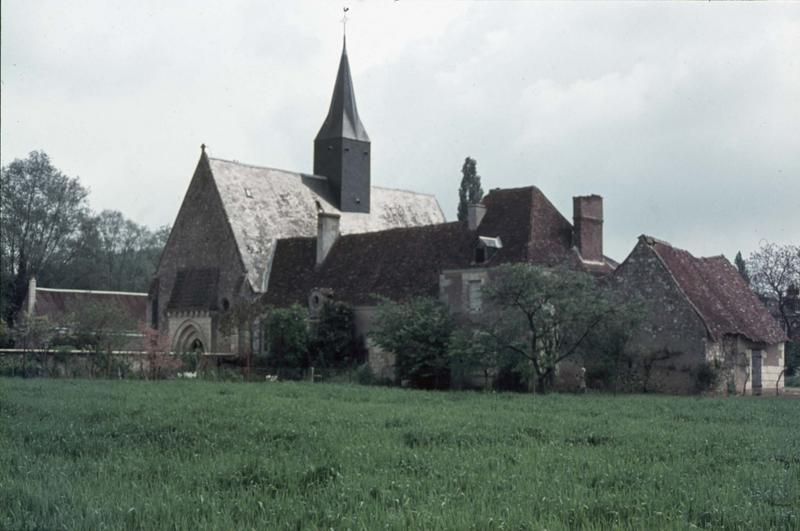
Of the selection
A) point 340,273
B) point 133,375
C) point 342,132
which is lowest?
point 133,375

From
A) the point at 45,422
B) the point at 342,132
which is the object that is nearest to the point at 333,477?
the point at 45,422

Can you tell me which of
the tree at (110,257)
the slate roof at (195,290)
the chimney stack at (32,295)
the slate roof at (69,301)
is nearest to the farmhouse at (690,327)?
the slate roof at (195,290)

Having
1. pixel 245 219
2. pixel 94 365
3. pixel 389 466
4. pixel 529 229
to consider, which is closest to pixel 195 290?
pixel 245 219

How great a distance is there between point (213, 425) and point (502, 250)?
2278 cm

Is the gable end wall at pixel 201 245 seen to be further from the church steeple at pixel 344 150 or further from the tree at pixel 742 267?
the tree at pixel 742 267

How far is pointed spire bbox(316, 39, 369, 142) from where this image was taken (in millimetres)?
53344

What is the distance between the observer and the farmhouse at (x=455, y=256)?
37.8 meters

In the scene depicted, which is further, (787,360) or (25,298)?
(25,298)

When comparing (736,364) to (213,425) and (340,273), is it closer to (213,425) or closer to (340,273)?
(340,273)

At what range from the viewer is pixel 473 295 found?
37.8 m

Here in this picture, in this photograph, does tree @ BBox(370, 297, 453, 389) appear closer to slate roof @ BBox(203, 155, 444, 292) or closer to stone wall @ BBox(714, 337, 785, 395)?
stone wall @ BBox(714, 337, 785, 395)

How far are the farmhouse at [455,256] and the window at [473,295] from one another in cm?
4

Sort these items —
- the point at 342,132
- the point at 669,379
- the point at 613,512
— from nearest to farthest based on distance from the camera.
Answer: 1. the point at 613,512
2. the point at 669,379
3. the point at 342,132

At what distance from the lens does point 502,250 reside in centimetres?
3769
